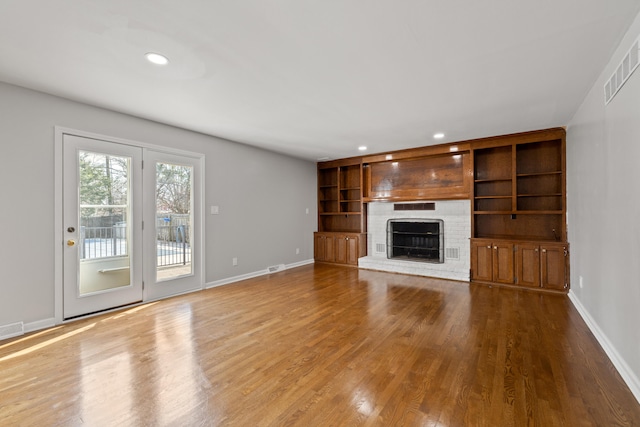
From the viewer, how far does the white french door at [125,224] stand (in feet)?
10.7

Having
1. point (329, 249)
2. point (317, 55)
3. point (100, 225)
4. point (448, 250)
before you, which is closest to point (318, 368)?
point (317, 55)

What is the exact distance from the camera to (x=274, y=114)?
144 inches

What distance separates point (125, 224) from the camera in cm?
371

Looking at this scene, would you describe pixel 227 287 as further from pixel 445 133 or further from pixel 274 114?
pixel 445 133

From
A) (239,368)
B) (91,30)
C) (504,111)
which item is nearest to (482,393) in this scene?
(239,368)

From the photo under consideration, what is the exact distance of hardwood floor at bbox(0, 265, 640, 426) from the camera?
1713 mm

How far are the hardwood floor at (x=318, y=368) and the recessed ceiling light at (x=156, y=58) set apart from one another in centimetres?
249

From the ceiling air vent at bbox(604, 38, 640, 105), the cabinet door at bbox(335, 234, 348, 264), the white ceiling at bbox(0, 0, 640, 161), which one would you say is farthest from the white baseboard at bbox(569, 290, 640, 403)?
the cabinet door at bbox(335, 234, 348, 264)

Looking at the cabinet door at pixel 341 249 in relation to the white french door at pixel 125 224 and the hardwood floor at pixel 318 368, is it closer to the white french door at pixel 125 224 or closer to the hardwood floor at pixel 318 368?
the hardwood floor at pixel 318 368

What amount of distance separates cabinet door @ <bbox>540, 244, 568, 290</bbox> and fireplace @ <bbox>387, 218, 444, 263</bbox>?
163 centimetres

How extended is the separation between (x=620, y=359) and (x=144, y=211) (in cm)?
514

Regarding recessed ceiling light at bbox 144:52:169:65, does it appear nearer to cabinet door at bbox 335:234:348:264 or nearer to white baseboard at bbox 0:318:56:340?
white baseboard at bbox 0:318:56:340

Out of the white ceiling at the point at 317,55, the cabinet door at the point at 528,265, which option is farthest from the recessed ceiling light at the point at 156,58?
the cabinet door at the point at 528,265

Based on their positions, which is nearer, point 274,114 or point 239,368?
point 239,368
